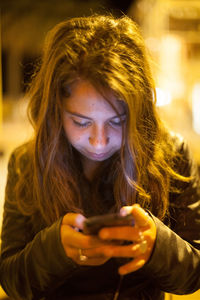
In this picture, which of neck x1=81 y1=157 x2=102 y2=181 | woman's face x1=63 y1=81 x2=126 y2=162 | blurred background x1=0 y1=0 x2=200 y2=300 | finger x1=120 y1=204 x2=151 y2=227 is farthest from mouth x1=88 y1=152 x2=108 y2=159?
blurred background x1=0 y1=0 x2=200 y2=300

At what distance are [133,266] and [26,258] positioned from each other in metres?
0.30

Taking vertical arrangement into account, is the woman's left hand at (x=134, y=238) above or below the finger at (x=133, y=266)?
above

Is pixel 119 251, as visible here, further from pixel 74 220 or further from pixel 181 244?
pixel 181 244

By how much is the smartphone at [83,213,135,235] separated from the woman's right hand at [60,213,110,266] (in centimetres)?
2

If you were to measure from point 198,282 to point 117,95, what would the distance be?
1.70 ft

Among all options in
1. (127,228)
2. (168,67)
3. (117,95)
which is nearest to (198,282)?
(127,228)

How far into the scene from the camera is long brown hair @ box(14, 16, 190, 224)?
838mm

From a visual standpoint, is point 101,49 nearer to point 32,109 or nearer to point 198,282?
point 32,109

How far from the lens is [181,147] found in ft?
3.53

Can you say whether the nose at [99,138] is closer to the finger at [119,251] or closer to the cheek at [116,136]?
the cheek at [116,136]

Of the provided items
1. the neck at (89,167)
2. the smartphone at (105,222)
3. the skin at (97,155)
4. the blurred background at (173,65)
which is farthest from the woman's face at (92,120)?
the blurred background at (173,65)

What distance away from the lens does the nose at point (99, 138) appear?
860 mm

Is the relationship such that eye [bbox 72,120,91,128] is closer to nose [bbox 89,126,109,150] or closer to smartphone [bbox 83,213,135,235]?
nose [bbox 89,126,109,150]

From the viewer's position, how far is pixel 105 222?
67 cm
